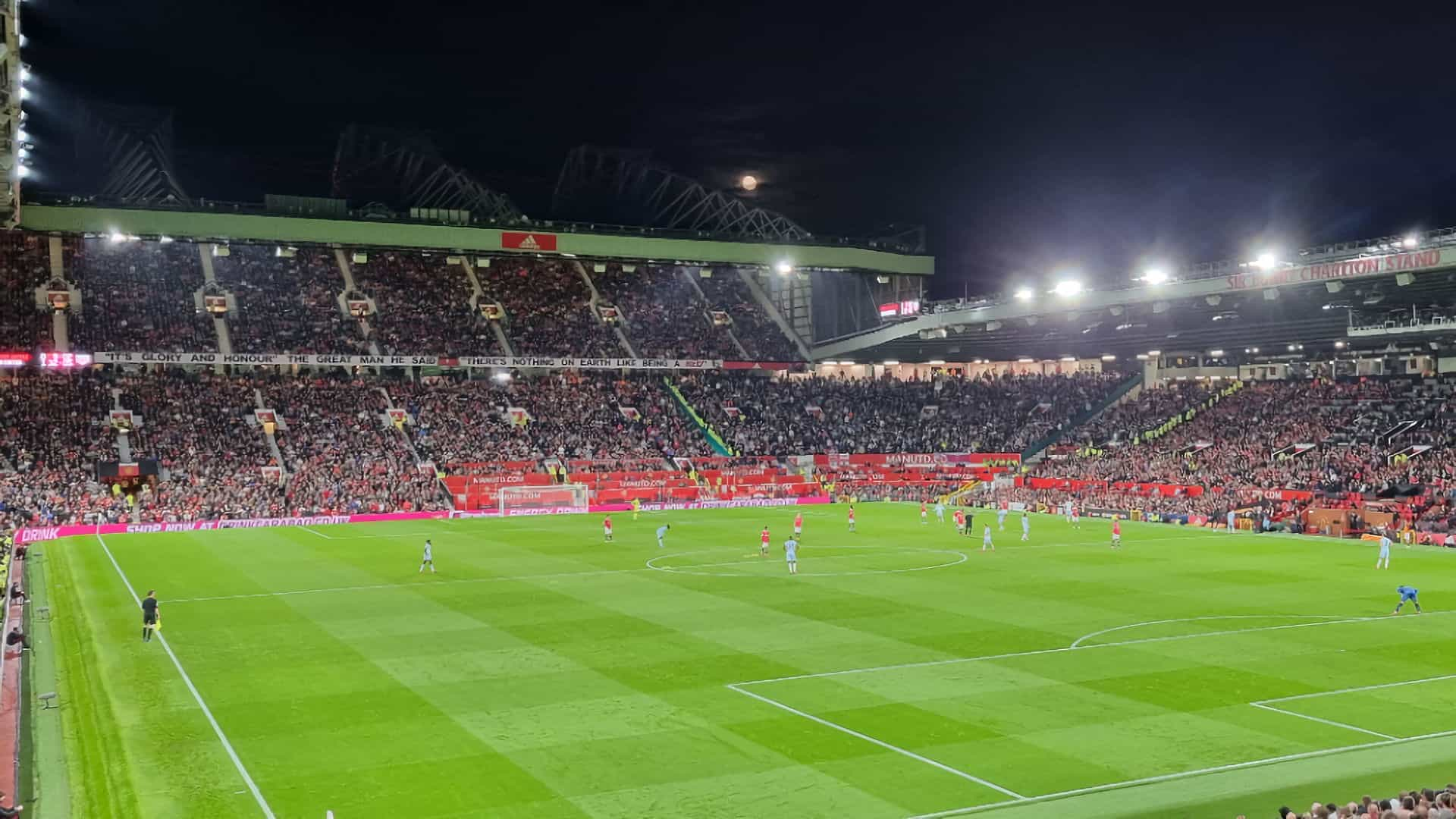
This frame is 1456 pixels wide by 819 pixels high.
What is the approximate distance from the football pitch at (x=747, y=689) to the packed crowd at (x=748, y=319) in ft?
167

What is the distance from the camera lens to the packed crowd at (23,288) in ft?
222

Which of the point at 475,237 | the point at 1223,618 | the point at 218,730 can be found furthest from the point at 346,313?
the point at 218,730

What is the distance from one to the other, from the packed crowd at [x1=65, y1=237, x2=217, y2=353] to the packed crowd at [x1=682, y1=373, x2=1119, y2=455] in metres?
32.8

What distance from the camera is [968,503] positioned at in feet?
230

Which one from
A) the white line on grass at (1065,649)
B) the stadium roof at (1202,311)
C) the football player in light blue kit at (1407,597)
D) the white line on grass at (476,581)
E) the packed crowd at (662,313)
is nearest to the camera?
the white line on grass at (1065,649)

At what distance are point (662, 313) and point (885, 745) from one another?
246 ft

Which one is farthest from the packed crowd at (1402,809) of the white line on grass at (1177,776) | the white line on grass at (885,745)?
the white line on grass at (885,745)

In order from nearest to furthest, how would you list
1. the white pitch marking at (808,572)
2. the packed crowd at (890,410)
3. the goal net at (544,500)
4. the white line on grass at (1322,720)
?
1. the white line on grass at (1322,720)
2. the white pitch marking at (808,572)
3. the goal net at (544,500)
4. the packed crowd at (890,410)

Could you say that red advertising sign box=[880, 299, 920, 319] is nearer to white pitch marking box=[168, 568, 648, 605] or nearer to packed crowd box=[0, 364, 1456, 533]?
packed crowd box=[0, 364, 1456, 533]

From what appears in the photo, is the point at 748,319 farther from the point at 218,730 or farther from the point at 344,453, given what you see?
the point at 218,730

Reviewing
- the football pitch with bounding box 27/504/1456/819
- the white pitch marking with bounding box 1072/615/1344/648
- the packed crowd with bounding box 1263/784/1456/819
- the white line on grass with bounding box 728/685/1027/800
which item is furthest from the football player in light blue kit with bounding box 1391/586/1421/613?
the packed crowd with bounding box 1263/784/1456/819

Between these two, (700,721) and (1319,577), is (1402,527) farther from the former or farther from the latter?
(700,721)

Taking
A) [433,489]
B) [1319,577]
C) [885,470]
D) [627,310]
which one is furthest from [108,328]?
[1319,577]

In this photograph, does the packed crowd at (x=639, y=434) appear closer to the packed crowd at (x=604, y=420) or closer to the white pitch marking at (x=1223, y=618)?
the packed crowd at (x=604, y=420)
